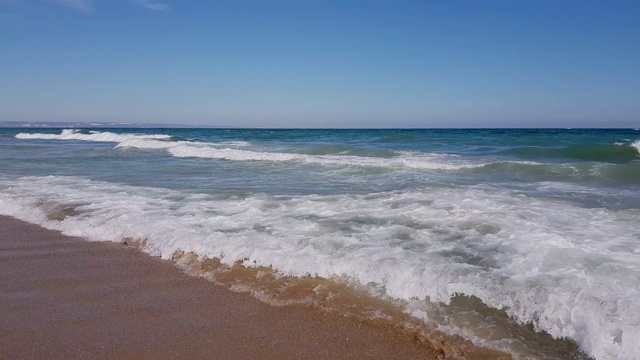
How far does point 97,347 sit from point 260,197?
5.43 m

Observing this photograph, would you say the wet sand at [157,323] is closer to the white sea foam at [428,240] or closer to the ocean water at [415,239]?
the ocean water at [415,239]

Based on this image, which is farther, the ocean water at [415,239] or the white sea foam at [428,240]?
the white sea foam at [428,240]

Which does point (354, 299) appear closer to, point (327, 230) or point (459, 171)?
point (327, 230)

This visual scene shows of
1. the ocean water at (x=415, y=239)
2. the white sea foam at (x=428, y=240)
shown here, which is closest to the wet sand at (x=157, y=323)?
the ocean water at (x=415, y=239)

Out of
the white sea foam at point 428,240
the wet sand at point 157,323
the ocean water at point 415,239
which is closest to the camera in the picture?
the wet sand at point 157,323

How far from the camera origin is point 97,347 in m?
3.27

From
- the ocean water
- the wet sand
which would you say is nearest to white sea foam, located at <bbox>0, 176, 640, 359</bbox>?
the ocean water

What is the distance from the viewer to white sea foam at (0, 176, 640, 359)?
3.71m

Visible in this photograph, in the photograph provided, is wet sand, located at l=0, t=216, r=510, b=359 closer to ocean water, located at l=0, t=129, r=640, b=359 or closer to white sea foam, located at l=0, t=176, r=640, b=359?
ocean water, located at l=0, t=129, r=640, b=359

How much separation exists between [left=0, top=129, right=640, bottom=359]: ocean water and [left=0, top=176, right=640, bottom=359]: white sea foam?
2 centimetres

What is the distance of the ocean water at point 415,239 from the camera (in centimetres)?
357

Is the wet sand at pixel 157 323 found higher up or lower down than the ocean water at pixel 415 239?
lower down

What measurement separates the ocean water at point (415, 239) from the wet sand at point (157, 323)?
0.32 metres

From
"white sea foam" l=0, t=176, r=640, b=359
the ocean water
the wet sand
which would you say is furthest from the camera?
"white sea foam" l=0, t=176, r=640, b=359
